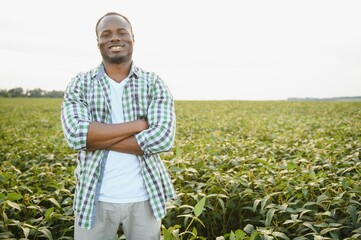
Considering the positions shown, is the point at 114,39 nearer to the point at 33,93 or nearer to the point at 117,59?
the point at 117,59

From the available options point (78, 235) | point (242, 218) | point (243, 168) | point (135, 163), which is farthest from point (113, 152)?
point (243, 168)

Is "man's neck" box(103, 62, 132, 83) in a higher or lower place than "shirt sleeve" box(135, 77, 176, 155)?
higher

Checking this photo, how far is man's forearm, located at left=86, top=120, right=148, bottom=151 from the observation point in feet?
5.65

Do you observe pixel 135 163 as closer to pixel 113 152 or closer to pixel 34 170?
pixel 113 152

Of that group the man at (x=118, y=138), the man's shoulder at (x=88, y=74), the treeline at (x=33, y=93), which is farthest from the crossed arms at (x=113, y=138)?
the treeline at (x=33, y=93)

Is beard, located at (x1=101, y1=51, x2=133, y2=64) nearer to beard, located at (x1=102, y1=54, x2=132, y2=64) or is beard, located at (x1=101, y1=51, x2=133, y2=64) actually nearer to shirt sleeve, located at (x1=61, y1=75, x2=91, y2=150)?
beard, located at (x1=102, y1=54, x2=132, y2=64)

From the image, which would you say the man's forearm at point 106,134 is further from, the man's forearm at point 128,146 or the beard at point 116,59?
the beard at point 116,59

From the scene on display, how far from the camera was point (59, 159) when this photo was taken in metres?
4.44

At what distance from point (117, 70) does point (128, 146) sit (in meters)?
0.49

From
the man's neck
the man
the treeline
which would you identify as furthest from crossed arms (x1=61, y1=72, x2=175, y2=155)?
the treeline

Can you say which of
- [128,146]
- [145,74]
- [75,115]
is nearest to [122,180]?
[128,146]

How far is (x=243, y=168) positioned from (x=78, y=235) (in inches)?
84.5

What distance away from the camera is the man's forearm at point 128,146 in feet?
5.72

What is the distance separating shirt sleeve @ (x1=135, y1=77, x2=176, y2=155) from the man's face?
273mm
